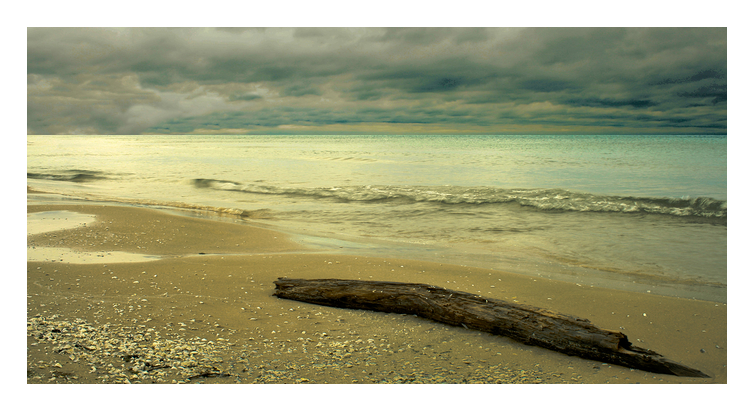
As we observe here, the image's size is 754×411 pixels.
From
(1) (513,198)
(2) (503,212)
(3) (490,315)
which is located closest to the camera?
(3) (490,315)

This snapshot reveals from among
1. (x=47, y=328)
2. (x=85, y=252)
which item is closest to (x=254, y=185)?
(x=85, y=252)

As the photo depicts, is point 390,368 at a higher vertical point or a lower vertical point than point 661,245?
lower

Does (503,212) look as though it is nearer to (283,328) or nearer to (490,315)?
(490,315)

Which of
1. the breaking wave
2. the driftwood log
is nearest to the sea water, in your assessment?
the breaking wave

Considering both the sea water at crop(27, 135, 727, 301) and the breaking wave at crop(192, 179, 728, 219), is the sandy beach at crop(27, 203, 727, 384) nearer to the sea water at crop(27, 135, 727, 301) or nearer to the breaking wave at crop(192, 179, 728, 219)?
the sea water at crop(27, 135, 727, 301)

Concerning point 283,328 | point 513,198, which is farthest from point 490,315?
point 513,198

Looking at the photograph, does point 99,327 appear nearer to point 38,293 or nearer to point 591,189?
point 38,293

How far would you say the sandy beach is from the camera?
9.80 ft

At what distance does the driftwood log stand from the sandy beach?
8 cm

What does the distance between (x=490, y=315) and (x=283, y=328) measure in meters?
1.84

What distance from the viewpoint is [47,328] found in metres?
3.43

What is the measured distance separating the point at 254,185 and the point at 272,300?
13800 mm

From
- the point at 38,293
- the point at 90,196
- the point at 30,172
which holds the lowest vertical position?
the point at 38,293

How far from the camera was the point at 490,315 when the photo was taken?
3.58 meters
